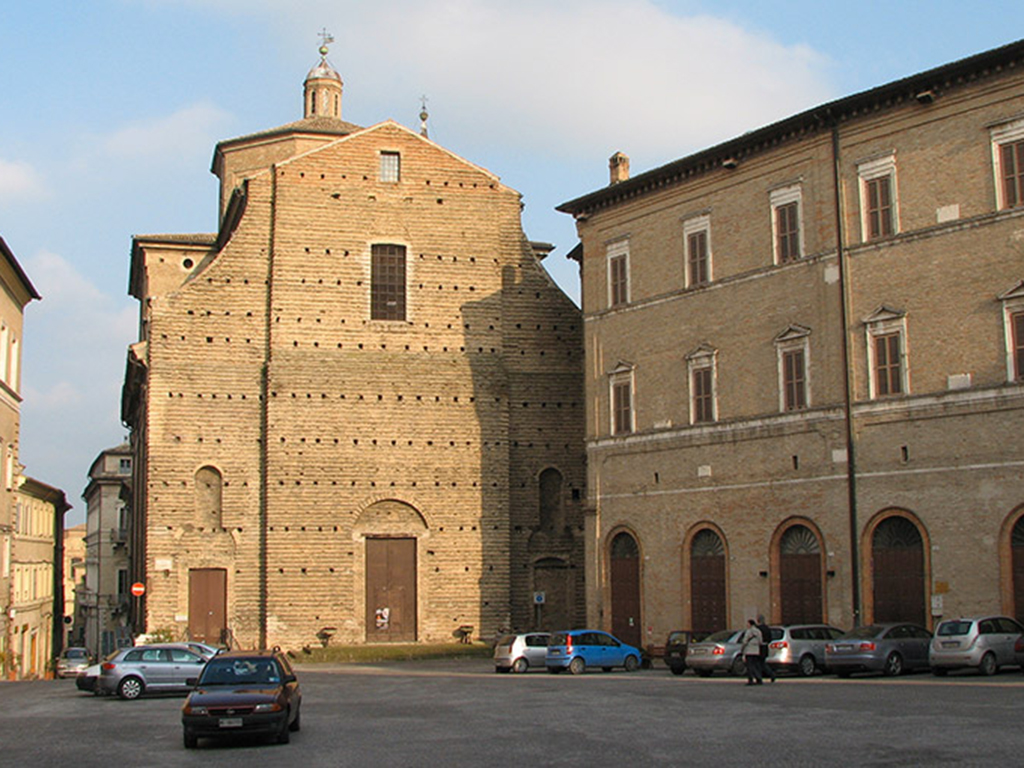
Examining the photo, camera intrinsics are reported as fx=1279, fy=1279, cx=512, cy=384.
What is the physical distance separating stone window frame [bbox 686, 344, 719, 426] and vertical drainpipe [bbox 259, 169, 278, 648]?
13208 millimetres

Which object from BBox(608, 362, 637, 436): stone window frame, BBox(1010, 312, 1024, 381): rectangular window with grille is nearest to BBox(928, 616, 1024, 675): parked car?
BBox(1010, 312, 1024, 381): rectangular window with grille

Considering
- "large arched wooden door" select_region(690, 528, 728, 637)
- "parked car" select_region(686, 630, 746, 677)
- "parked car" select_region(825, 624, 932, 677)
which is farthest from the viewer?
"large arched wooden door" select_region(690, 528, 728, 637)

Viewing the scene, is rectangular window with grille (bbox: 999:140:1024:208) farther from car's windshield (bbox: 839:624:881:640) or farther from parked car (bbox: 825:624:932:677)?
car's windshield (bbox: 839:624:881:640)

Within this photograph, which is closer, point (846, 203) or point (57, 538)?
point (846, 203)

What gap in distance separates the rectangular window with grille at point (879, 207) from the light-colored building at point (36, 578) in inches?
1237

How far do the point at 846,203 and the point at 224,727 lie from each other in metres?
20.4

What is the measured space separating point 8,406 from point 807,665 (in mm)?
26760

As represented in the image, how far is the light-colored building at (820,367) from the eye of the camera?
27391 millimetres

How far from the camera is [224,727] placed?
16.1 meters

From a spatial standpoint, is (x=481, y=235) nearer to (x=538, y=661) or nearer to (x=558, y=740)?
(x=538, y=661)

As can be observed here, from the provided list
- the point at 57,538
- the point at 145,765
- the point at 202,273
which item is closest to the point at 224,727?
the point at 145,765

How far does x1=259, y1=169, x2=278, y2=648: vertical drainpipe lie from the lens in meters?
38.4

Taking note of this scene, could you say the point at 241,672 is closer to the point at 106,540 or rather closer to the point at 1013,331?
the point at 1013,331

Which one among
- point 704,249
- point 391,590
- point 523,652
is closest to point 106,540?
point 391,590
